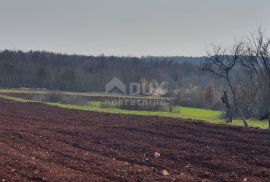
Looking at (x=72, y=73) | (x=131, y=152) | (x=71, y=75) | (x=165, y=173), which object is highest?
(x=72, y=73)

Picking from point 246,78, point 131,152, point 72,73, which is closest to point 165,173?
point 131,152

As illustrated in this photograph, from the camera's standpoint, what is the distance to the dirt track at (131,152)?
13.1 m

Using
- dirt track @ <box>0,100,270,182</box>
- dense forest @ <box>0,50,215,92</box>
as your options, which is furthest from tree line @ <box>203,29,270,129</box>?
dense forest @ <box>0,50,215,92</box>

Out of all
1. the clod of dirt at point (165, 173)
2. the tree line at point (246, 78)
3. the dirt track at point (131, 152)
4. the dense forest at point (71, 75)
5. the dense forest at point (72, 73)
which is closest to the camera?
the dirt track at point (131, 152)

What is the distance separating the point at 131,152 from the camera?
Result: 1727cm

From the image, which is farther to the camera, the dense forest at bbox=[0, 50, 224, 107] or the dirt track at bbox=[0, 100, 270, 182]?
the dense forest at bbox=[0, 50, 224, 107]

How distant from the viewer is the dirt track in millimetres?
13148

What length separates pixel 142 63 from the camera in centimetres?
13725

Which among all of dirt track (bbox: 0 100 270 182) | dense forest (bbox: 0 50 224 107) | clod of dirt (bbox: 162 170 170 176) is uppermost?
dense forest (bbox: 0 50 224 107)

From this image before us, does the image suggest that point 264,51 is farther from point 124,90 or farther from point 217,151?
point 124,90

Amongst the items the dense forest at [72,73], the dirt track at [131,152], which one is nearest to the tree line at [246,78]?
the dirt track at [131,152]

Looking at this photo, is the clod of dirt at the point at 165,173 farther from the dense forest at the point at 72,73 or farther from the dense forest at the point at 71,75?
the dense forest at the point at 72,73

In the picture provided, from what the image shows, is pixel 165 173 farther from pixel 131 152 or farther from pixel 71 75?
pixel 71 75

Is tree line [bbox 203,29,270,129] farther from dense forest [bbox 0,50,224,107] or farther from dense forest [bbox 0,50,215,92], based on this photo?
dense forest [bbox 0,50,215,92]
